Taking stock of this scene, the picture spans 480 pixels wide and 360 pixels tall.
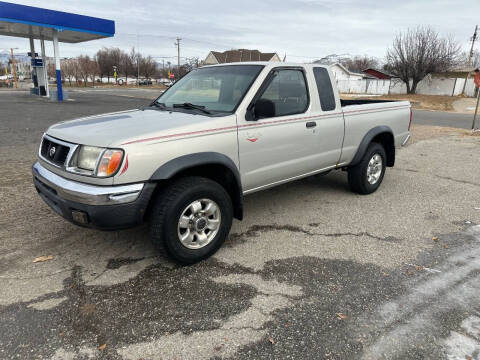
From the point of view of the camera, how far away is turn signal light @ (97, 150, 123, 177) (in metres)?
2.82

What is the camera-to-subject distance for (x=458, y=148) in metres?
9.83

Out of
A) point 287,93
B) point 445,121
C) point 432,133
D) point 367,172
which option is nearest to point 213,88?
point 287,93

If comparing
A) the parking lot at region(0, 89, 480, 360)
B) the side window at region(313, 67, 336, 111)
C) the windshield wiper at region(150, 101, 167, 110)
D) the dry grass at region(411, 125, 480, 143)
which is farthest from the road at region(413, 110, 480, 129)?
the windshield wiper at region(150, 101, 167, 110)

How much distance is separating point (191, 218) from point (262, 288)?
35.0 inches

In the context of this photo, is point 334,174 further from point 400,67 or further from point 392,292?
point 400,67

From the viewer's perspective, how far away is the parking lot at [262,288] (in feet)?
7.90

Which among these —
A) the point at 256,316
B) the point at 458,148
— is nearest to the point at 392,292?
the point at 256,316

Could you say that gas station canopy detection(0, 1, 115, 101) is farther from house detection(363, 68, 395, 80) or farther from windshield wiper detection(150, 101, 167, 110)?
house detection(363, 68, 395, 80)

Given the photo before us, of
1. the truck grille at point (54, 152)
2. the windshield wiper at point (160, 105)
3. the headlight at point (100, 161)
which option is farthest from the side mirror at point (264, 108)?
the truck grille at point (54, 152)

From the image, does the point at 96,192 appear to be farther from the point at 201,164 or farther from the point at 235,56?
the point at 235,56

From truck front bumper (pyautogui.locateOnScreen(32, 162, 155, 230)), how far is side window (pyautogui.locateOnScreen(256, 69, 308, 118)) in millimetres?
1636

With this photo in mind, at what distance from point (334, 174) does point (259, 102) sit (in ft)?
12.2

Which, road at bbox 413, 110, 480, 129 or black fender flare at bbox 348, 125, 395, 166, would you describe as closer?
black fender flare at bbox 348, 125, 395, 166

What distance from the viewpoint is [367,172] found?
539 centimetres
